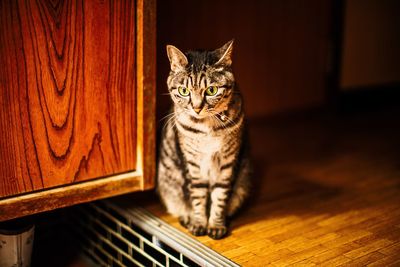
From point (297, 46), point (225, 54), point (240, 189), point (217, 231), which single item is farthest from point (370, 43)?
point (217, 231)

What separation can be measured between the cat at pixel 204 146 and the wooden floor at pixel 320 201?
0.08m

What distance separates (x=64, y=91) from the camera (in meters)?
1.49

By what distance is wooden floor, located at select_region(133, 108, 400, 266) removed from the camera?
1.50 m

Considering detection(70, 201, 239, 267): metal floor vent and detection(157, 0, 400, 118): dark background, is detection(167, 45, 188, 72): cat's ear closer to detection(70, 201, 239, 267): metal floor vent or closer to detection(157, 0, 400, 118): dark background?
detection(70, 201, 239, 267): metal floor vent

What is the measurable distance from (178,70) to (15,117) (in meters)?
0.55

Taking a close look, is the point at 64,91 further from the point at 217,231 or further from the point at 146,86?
the point at 217,231

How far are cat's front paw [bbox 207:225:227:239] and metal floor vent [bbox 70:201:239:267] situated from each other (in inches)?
3.4

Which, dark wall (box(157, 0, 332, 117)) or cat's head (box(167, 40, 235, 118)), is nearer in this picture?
cat's head (box(167, 40, 235, 118))

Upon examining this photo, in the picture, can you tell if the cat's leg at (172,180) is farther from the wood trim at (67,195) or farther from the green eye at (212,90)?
the green eye at (212,90)

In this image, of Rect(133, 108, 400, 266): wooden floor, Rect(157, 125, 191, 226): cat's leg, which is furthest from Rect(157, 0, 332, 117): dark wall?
Rect(157, 125, 191, 226): cat's leg

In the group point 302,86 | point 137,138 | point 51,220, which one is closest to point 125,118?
point 137,138

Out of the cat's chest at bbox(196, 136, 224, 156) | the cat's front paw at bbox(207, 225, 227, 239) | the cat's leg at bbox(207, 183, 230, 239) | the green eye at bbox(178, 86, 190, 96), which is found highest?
the green eye at bbox(178, 86, 190, 96)

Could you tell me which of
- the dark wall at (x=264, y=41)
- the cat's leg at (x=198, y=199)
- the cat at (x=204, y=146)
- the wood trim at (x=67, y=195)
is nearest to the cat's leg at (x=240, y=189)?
the cat at (x=204, y=146)

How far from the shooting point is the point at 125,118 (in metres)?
1.64
